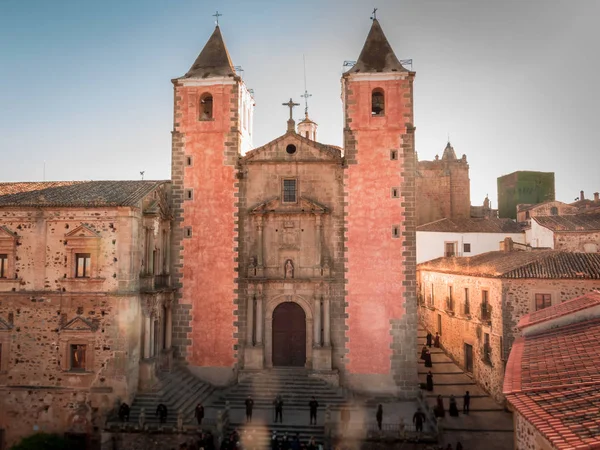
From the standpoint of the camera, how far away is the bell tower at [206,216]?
22859mm

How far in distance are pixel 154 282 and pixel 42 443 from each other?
23.9 ft

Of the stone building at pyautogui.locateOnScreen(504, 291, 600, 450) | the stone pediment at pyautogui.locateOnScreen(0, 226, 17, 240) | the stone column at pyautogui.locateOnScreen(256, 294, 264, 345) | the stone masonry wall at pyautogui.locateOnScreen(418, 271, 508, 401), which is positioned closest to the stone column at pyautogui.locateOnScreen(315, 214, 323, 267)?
the stone column at pyautogui.locateOnScreen(256, 294, 264, 345)

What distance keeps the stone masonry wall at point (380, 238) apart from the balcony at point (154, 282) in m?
8.56

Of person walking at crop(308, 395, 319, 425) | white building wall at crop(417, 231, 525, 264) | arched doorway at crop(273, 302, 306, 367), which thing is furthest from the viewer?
white building wall at crop(417, 231, 525, 264)

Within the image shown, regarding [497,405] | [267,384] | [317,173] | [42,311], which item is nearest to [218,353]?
[267,384]

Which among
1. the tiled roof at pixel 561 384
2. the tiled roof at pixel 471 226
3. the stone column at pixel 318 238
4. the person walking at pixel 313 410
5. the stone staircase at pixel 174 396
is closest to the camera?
the tiled roof at pixel 561 384

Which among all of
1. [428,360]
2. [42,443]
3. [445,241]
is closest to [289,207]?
[428,360]

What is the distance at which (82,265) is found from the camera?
19453mm

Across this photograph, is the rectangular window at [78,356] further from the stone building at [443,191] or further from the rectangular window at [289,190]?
the stone building at [443,191]

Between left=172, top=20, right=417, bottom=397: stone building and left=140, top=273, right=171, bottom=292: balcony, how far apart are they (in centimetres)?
63

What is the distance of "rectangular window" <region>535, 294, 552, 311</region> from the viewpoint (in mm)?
21094

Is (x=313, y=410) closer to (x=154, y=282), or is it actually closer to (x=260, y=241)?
(x=260, y=241)

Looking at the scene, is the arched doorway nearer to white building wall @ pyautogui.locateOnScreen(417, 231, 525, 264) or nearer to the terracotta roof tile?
white building wall @ pyautogui.locateOnScreen(417, 231, 525, 264)

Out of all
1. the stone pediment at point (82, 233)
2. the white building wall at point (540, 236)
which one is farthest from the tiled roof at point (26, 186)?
the white building wall at point (540, 236)
